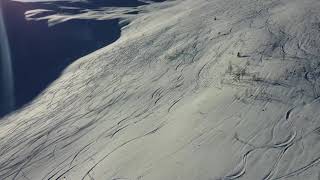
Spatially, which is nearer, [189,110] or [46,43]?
[189,110]

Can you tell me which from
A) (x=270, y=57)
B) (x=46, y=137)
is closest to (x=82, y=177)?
(x=46, y=137)

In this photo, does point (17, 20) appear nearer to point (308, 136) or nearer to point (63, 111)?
point (63, 111)

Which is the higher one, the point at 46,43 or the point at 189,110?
the point at 189,110

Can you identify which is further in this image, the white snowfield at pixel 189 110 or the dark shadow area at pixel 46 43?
the dark shadow area at pixel 46 43

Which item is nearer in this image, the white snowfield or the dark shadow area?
the white snowfield
